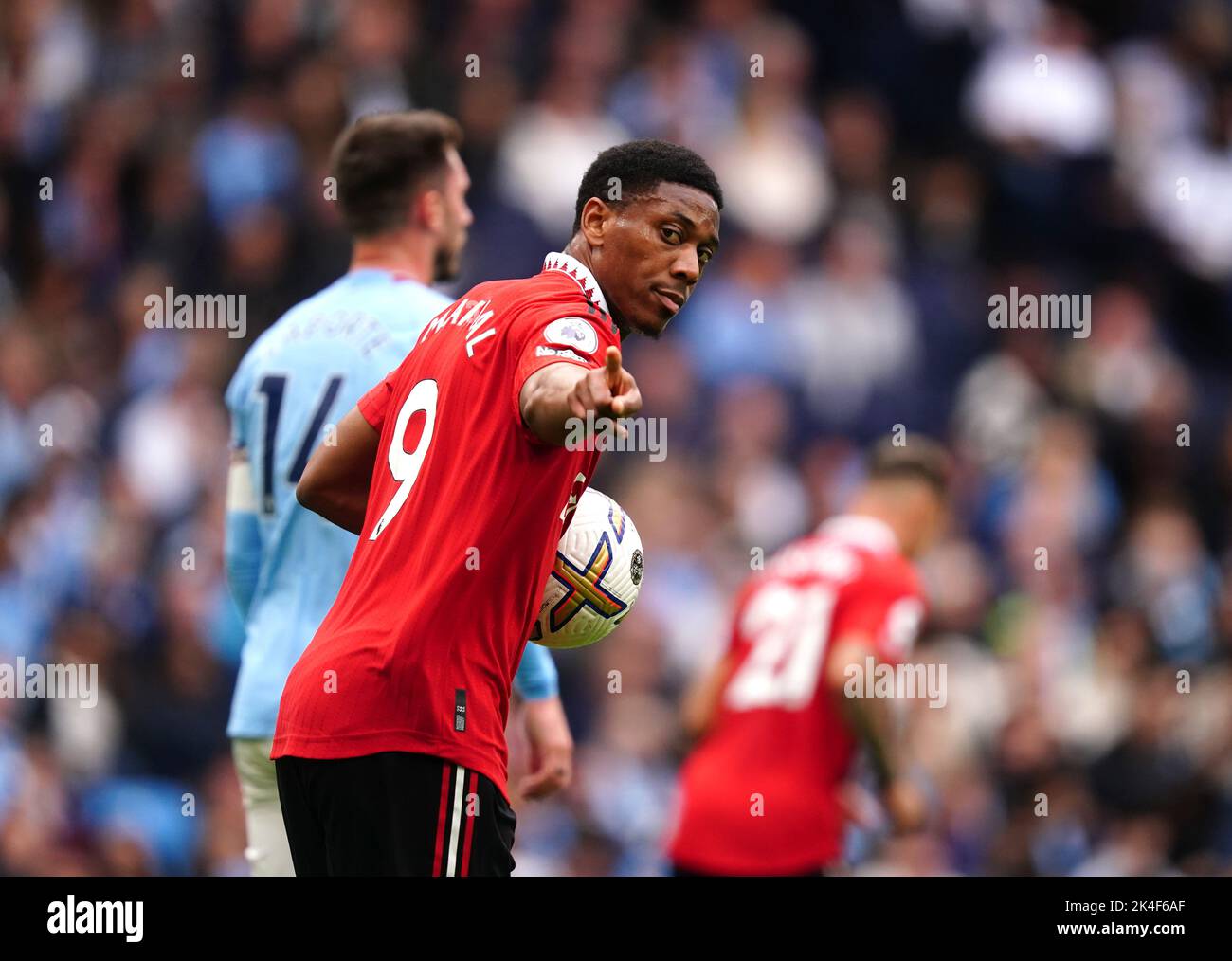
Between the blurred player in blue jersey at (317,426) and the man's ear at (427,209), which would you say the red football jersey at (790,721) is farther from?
the man's ear at (427,209)

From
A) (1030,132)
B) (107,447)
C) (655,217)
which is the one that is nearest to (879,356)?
(1030,132)

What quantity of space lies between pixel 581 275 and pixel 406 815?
1.19 meters

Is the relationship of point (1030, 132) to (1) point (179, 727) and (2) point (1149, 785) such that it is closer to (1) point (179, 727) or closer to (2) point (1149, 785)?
(2) point (1149, 785)

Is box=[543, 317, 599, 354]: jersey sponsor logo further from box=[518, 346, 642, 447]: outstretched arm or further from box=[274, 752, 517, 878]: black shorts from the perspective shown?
box=[274, 752, 517, 878]: black shorts

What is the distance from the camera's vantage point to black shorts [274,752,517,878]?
12.9 feet

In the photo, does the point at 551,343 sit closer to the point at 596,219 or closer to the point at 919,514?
the point at 596,219

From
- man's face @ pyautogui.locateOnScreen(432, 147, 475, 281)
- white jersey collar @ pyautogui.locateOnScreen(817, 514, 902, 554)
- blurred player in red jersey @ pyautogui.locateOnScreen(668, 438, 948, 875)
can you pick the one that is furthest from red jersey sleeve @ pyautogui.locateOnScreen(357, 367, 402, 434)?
white jersey collar @ pyautogui.locateOnScreen(817, 514, 902, 554)

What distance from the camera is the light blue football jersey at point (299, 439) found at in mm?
5398

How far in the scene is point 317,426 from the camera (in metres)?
5.43

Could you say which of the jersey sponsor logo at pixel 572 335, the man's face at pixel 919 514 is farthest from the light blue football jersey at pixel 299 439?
the man's face at pixel 919 514

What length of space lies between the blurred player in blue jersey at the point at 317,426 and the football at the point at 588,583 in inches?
28.0

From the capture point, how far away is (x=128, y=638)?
32.7 feet

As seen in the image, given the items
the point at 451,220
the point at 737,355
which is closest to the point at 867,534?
the point at 451,220

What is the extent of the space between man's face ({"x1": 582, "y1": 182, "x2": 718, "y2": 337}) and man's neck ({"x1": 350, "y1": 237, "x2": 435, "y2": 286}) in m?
1.61
